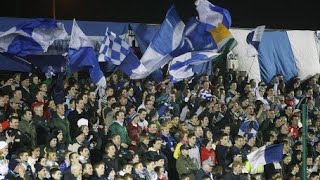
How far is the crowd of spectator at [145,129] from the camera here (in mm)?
16422

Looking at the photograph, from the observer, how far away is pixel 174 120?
19484mm

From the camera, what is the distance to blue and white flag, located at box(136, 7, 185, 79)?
66.6 feet

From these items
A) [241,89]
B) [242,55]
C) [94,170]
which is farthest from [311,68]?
[94,170]

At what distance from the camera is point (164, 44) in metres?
20.5

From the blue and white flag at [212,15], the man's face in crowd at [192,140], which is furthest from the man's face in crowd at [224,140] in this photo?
the blue and white flag at [212,15]

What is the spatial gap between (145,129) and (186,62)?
7.86 ft

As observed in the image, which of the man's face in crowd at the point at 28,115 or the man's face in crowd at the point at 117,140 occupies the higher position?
the man's face in crowd at the point at 28,115

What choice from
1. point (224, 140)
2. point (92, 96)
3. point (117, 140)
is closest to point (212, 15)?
point (224, 140)

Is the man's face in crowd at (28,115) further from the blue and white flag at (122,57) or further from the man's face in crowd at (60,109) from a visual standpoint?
the blue and white flag at (122,57)

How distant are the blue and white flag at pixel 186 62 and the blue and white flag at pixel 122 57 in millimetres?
787

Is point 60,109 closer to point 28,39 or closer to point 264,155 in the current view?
point 28,39

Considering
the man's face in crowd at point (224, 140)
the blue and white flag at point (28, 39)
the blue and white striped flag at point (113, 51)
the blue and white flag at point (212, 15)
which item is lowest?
the man's face in crowd at point (224, 140)

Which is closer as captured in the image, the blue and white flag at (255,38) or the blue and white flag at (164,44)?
the blue and white flag at (164,44)

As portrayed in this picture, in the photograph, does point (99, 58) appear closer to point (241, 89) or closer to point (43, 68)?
point (43, 68)
